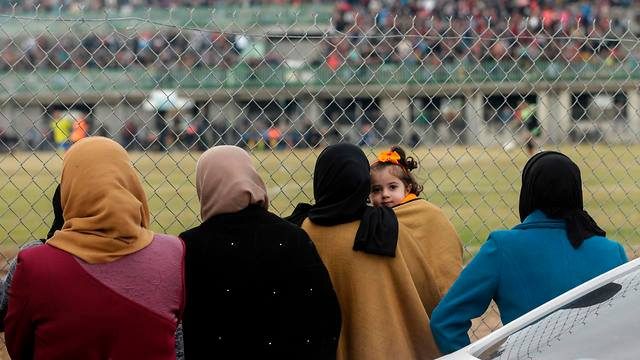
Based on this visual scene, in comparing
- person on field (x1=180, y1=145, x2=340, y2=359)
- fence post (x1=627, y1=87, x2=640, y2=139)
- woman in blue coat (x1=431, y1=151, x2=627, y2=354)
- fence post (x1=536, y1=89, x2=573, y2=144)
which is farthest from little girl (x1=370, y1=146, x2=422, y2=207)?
fence post (x1=627, y1=87, x2=640, y2=139)

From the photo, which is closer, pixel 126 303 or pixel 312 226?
pixel 126 303

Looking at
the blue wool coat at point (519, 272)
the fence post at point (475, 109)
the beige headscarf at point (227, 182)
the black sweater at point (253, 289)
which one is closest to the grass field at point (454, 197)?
the fence post at point (475, 109)

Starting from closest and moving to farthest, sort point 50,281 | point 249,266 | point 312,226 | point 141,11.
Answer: point 50,281 → point 249,266 → point 312,226 → point 141,11

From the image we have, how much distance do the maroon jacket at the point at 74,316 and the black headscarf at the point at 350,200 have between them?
711mm

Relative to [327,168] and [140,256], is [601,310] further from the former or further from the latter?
[140,256]

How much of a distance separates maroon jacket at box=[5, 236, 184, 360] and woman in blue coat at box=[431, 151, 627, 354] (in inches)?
41.3

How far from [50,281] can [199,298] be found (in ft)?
1.76

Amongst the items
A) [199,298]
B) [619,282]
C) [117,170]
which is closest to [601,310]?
[619,282]

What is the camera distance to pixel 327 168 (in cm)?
400

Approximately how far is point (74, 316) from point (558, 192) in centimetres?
169

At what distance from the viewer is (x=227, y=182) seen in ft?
12.3

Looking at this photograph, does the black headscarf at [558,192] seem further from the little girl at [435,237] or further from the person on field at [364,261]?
the person on field at [364,261]

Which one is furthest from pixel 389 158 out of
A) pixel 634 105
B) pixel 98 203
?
pixel 634 105

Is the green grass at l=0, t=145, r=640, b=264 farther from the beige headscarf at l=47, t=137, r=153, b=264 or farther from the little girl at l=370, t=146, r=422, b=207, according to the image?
the beige headscarf at l=47, t=137, r=153, b=264
